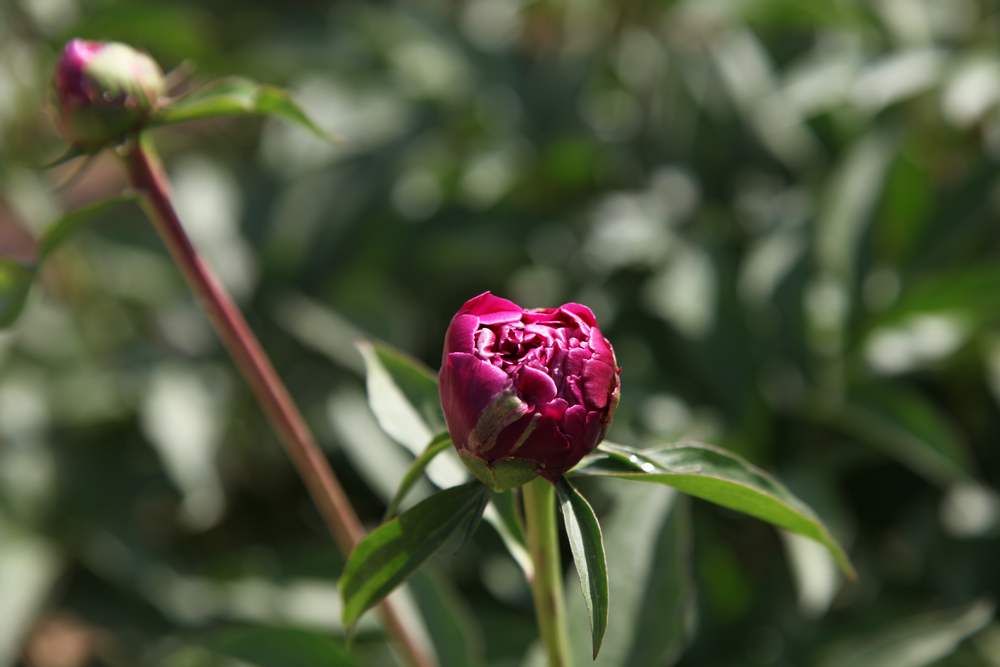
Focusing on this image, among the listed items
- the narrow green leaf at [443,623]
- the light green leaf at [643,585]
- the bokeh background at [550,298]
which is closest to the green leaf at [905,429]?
the bokeh background at [550,298]

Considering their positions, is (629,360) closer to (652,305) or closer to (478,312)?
(652,305)

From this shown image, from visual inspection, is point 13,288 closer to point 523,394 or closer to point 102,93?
point 102,93

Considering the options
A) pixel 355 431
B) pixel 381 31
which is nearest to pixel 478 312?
pixel 355 431

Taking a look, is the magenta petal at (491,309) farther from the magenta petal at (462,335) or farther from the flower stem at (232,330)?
the flower stem at (232,330)

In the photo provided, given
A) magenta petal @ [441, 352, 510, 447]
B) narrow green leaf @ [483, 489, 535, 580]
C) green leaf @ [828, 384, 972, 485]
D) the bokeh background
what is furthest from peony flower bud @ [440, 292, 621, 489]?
green leaf @ [828, 384, 972, 485]

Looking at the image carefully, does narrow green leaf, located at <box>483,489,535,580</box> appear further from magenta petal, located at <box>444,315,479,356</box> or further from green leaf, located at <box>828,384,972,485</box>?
green leaf, located at <box>828,384,972,485</box>
